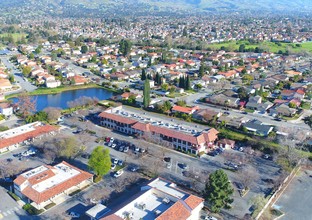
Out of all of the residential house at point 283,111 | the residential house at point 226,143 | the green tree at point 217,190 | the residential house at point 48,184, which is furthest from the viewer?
the residential house at point 283,111

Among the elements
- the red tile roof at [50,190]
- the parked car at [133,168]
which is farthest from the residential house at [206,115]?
the red tile roof at [50,190]

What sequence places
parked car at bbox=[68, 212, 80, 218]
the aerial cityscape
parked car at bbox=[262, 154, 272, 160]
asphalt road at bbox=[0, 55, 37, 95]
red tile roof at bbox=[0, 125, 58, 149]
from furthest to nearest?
1. asphalt road at bbox=[0, 55, 37, 95]
2. red tile roof at bbox=[0, 125, 58, 149]
3. parked car at bbox=[262, 154, 272, 160]
4. the aerial cityscape
5. parked car at bbox=[68, 212, 80, 218]

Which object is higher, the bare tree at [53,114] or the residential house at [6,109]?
the bare tree at [53,114]

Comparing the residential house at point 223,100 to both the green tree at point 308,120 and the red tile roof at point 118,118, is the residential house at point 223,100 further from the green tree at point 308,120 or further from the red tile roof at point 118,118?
the red tile roof at point 118,118

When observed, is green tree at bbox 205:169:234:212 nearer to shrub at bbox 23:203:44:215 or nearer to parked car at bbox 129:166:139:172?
parked car at bbox 129:166:139:172

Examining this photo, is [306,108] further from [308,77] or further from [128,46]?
[128,46]

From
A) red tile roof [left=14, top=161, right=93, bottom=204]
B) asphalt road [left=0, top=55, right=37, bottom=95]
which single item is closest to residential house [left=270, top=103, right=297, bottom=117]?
red tile roof [left=14, top=161, right=93, bottom=204]

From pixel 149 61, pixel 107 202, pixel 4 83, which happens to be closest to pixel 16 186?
pixel 107 202

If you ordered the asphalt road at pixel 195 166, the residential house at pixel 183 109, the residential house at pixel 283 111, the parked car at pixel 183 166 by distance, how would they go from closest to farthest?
the asphalt road at pixel 195 166, the parked car at pixel 183 166, the residential house at pixel 183 109, the residential house at pixel 283 111
